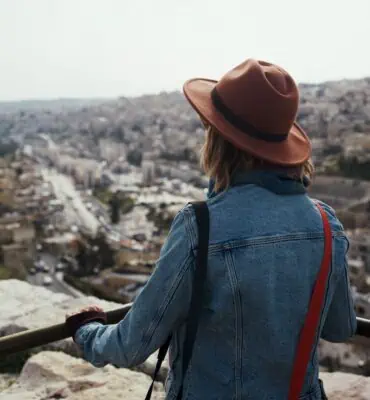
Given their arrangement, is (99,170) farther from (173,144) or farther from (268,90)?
(268,90)

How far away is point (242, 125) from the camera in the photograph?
0.89m

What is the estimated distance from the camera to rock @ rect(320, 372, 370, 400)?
68.8 inches

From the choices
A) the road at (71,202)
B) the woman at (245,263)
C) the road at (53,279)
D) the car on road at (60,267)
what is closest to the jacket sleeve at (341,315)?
the woman at (245,263)

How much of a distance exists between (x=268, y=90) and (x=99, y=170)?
47924mm

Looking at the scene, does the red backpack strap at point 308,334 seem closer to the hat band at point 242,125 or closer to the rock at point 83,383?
the hat band at point 242,125

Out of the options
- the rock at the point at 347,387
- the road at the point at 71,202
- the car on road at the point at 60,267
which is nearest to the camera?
the rock at the point at 347,387

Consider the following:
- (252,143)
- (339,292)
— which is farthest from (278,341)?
(252,143)

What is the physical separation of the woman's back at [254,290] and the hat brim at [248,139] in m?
0.04

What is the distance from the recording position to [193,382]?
88cm

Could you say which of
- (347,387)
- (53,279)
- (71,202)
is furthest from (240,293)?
(71,202)

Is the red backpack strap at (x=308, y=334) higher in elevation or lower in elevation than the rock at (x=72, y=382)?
higher

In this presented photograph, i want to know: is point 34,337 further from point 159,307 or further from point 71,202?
point 71,202

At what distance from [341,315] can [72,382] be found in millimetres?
1205

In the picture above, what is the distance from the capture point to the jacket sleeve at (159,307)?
83 centimetres
